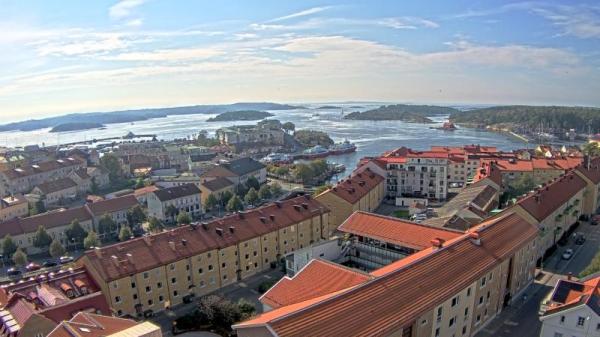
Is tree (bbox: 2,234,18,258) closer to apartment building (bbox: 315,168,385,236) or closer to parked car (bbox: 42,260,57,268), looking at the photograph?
parked car (bbox: 42,260,57,268)

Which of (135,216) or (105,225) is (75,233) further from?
(135,216)

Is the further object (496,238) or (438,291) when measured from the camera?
(496,238)

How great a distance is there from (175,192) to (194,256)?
17045mm

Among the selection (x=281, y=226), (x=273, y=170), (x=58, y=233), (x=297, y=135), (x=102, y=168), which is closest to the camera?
(x=281, y=226)

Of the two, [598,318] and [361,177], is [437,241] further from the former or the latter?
[361,177]

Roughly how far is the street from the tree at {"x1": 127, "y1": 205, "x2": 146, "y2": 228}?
25830 mm

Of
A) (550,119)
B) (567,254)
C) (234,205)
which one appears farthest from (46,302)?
(550,119)

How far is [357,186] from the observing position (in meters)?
31.1

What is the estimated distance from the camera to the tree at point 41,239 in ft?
88.6

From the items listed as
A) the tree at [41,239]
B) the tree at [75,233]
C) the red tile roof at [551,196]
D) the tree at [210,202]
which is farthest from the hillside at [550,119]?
the tree at [41,239]

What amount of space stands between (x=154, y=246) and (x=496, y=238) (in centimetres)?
1415

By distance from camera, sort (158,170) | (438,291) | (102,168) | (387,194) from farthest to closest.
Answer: (158,170) → (102,168) → (387,194) → (438,291)

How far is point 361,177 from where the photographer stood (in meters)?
33.2

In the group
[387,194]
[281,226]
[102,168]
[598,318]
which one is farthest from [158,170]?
[598,318]
